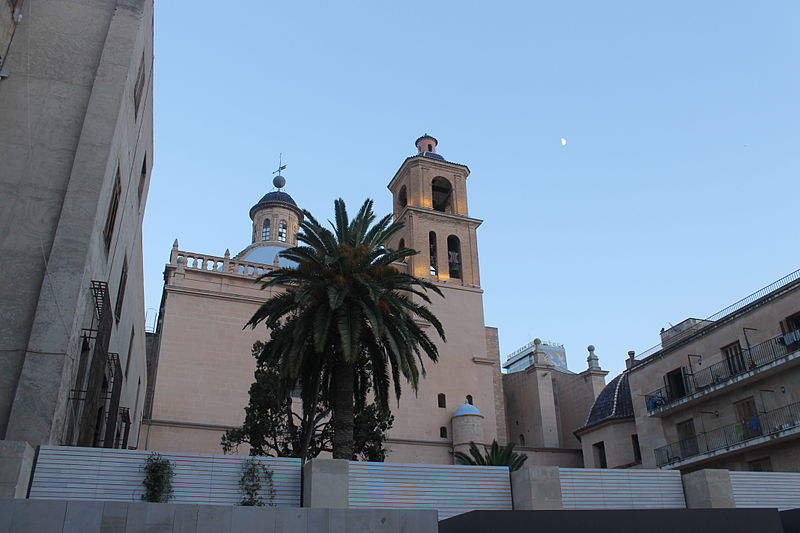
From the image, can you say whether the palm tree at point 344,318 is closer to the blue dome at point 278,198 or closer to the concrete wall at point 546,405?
the concrete wall at point 546,405

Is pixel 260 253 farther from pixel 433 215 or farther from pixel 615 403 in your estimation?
pixel 615 403

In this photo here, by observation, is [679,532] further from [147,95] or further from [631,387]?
[631,387]

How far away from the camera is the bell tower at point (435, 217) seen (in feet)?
136

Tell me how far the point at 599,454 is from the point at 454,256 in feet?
44.9

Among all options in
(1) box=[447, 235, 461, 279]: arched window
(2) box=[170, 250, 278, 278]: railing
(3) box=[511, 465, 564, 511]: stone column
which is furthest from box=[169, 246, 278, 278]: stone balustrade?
(3) box=[511, 465, 564, 511]: stone column

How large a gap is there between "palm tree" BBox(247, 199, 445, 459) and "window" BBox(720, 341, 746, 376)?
1295cm

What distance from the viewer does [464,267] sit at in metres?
41.7

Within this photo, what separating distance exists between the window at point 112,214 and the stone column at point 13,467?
5.38 metres

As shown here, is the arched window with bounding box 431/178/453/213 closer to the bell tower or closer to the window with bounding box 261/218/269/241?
the bell tower

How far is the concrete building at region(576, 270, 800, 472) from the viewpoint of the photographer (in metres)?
24.8

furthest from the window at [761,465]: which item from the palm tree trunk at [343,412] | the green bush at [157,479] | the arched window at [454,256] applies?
the green bush at [157,479]

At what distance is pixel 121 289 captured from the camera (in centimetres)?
2028

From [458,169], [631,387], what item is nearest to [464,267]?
[458,169]

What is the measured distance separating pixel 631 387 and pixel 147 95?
24.1 metres
